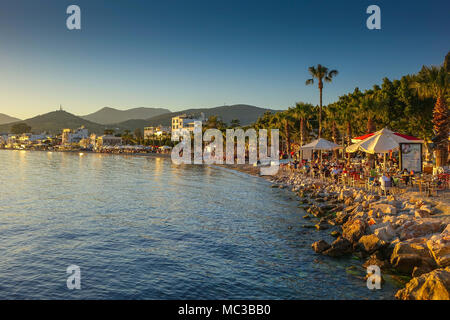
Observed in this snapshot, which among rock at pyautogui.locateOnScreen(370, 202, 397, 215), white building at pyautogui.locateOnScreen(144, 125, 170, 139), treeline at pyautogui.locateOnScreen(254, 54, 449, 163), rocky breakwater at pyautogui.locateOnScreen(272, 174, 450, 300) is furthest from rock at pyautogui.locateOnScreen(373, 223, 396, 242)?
white building at pyautogui.locateOnScreen(144, 125, 170, 139)

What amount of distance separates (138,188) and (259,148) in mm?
41157

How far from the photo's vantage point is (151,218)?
1900 cm

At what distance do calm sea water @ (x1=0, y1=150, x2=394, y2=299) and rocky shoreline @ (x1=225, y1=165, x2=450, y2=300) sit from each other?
0.72 meters

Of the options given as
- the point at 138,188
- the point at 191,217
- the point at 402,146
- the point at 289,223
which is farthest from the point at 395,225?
the point at 138,188

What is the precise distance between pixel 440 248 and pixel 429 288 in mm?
2783

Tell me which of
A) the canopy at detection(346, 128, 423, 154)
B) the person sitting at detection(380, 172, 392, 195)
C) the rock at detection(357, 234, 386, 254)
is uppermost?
the canopy at detection(346, 128, 423, 154)

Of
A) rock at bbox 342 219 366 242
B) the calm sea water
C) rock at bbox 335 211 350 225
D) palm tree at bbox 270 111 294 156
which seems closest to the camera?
the calm sea water

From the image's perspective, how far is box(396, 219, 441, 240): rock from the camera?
12.1 metres

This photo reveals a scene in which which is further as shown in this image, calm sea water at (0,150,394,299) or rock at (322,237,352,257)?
rock at (322,237,352,257)

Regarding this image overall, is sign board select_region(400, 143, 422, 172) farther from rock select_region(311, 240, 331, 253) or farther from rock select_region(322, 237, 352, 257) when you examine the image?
rock select_region(311, 240, 331, 253)

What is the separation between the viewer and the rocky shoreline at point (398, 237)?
8.54 m

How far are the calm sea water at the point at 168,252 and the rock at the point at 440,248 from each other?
1930 mm
